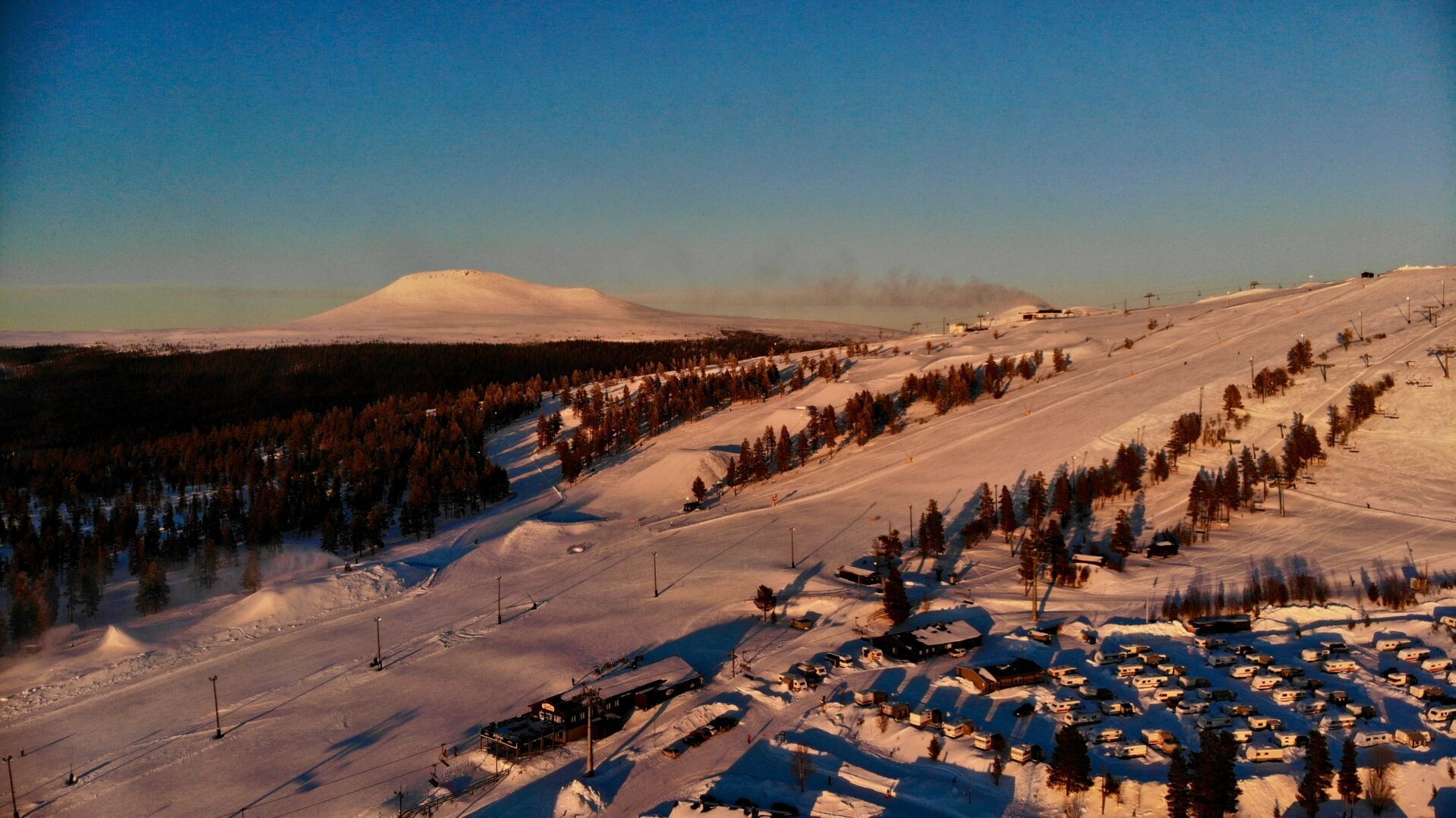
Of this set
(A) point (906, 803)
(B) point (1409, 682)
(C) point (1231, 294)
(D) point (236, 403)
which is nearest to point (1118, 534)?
(B) point (1409, 682)

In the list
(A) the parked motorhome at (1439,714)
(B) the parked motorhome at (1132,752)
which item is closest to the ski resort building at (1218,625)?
(A) the parked motorhome at (1439,714)

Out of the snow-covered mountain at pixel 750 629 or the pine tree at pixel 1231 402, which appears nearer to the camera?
the snow-covered mountain at pixel 750 629

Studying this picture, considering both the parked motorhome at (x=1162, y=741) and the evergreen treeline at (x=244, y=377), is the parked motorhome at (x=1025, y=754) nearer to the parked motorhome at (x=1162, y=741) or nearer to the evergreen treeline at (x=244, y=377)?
the parked motorhome at (x=1162, y=741)

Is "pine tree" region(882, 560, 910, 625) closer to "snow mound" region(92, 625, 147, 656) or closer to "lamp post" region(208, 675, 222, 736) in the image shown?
"lamp post" region(208, 675, 222, 736)

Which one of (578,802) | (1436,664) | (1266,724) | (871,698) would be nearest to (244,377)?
(578,802)

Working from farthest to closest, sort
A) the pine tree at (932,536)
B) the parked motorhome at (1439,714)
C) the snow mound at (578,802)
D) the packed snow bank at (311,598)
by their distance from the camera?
the pine tree at (932,536), the packed snow bank at (311,598), the parked motorhome at (1439,714), the snow mound at (578,802)

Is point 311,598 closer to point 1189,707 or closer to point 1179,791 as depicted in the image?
point 1189,707

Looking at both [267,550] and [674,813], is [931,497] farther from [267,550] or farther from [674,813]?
[267,550]
